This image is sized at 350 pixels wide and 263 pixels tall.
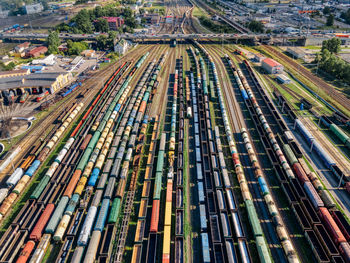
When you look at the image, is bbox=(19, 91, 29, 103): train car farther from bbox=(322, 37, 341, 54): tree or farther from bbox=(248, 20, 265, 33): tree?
bbox=(322, 37, 341, 54): tree

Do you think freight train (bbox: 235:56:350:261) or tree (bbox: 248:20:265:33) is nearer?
freight train (bbox: 235:56:350:261)

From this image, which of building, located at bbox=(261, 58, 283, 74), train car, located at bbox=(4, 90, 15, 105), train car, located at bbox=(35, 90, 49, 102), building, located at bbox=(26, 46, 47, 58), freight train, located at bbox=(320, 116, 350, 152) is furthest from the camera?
building, located at bbox=(26, 46, 47, 58)

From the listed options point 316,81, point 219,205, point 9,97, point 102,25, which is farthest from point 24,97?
point 316,81

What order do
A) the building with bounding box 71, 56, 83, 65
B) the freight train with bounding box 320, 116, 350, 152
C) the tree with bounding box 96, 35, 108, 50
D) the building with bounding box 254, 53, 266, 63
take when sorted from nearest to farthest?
1. the freight train with bounding box 320, 116, 350, 152
2. the building with bounding box 71, 56, 83, 65
3. the building with bounding box 254, 53, 266, 63
4. the tree with bounding box 96, 35, 108, 50

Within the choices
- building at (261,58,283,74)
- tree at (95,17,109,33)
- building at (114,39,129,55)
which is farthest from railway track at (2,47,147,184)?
building at (261,58,283,74)

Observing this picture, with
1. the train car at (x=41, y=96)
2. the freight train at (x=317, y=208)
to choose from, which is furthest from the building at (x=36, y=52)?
the freight train at (x=317, y=208)

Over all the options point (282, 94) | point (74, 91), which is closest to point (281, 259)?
point (282, 94)

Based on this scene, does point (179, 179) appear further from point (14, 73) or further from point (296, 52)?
point (296, 52)
